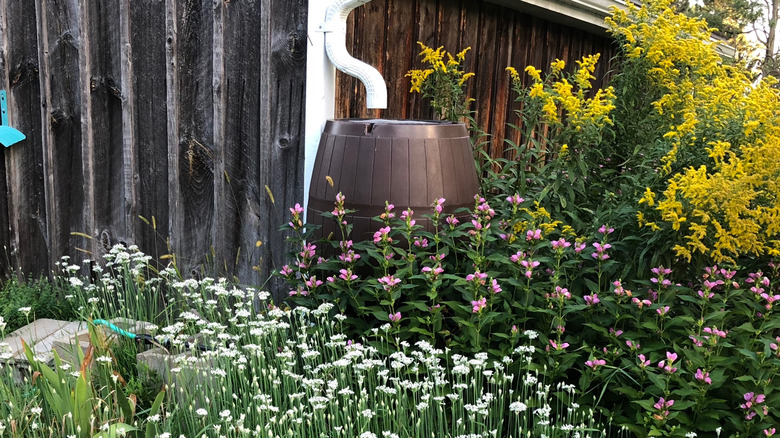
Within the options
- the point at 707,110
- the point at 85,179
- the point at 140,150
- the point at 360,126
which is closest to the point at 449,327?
the point at 360,126

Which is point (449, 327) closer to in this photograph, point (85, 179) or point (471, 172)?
point (471, 172)

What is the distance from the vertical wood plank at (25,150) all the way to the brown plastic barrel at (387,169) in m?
2.05

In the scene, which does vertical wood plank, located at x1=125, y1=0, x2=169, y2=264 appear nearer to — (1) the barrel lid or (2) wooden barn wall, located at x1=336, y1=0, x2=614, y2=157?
(2) wooden barn wall, located at x1=336, y1=0, x2=614, y2=157

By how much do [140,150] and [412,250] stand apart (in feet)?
5.67

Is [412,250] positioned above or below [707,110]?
below

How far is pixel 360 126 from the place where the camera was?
9.39 ft

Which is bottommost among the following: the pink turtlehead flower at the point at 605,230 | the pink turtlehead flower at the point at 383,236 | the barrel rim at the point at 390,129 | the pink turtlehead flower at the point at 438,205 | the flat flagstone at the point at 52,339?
the flat flagstone at the point at 52,339

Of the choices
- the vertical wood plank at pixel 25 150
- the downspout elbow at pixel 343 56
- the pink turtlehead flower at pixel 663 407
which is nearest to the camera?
the pink turtlehead flower at pixel 663 407

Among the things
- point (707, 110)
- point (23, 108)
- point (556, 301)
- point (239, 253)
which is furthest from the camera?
point (23, 108)

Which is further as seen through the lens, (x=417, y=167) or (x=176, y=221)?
(x=176, y=221)

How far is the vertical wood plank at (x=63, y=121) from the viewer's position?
383 cm

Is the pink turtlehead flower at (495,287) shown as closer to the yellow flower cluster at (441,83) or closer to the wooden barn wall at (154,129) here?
the wooden barn wall at (154,129)

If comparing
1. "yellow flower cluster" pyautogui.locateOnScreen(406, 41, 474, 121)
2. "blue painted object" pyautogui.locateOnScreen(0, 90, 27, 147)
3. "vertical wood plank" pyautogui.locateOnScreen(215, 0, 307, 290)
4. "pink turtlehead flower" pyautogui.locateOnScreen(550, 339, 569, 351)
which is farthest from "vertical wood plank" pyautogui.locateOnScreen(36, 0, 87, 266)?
"pink turtlehead flower" pyautogui.locateOnScreen(550, 339, 569, 351)

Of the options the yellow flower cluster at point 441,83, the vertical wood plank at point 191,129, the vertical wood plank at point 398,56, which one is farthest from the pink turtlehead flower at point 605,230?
the vertical wood plank at point 191,129
